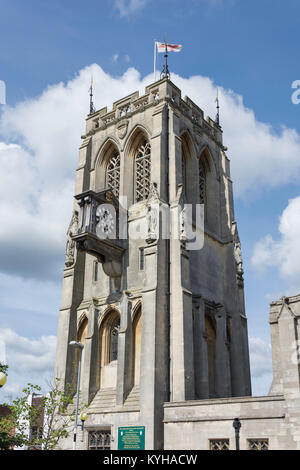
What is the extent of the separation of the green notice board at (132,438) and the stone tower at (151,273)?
0.39 metres

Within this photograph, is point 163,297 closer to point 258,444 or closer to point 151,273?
point 151,273

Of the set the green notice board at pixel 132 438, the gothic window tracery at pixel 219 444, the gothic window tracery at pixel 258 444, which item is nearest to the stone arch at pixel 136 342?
Result: the green notice board at pixel 132 438

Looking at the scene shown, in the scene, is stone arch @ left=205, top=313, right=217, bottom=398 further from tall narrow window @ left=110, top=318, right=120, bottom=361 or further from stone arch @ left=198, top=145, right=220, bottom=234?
stone arch @ left=198, top=145, right=220, bottom=234

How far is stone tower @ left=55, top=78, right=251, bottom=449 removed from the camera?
26.2 metres

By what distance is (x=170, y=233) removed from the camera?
2892cm

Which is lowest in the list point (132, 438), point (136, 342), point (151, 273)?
point (132, 438)

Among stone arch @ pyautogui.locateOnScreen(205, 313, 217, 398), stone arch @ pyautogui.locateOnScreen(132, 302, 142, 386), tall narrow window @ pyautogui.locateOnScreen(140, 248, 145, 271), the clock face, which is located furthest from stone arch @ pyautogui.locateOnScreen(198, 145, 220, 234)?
stone arch @ pyautogui.locateOnScreen(132, 302, 142, 386)

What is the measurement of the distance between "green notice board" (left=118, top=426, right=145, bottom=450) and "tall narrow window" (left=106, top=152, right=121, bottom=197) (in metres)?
15.8

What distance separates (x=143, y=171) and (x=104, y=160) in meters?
4.22

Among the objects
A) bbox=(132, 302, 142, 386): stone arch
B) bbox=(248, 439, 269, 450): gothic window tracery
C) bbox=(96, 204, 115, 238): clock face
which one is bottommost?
bbox=(248, 439, 269, 450): gothic window tracery

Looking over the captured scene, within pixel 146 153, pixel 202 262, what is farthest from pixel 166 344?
pixel 146 153

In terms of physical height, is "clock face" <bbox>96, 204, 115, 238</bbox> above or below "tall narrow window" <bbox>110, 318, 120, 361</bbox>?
above

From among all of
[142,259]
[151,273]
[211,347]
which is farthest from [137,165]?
[211,347]

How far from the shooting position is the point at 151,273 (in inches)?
1081
